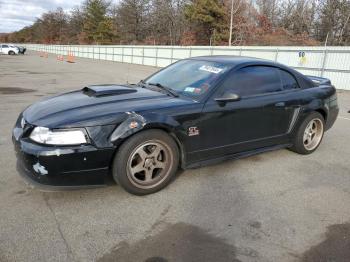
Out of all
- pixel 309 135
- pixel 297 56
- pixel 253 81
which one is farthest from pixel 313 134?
pixel 297 56

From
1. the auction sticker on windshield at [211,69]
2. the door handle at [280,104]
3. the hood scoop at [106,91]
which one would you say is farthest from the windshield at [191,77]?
the door handle at [280,104]

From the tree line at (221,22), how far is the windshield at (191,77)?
30049 millimetres

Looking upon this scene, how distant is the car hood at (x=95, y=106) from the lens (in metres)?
3.10

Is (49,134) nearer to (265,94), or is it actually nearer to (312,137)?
(265,94)

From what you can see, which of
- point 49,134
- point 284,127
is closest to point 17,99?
point 49,134

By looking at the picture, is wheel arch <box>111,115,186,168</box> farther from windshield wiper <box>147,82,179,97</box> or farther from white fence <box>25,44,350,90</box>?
white fence <box>25,44,350,90</box>

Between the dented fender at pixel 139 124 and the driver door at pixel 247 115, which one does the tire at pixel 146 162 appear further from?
the driver door at pixel 247 115

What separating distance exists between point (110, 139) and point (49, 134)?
557 millimetres

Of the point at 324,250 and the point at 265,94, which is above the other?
the point at 265,94

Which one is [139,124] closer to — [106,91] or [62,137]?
[62,137]

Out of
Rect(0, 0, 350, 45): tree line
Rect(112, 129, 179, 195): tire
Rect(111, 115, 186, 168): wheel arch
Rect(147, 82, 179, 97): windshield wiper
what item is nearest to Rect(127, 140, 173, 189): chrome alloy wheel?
Rect(112, 129, 179, 195): tire

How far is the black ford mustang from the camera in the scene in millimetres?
3033

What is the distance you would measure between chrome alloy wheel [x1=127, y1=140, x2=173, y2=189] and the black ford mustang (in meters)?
0.01

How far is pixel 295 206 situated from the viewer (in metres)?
3.37
